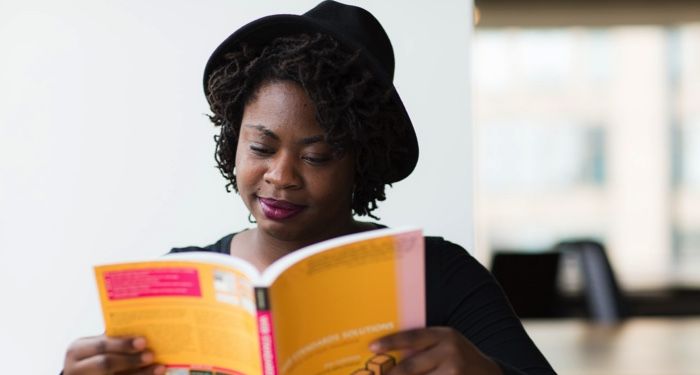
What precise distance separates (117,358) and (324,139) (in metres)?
0.41

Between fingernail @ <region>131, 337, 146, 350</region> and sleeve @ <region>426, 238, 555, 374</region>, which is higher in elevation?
fingernail @ <region>131, 337, 146, 350</region>

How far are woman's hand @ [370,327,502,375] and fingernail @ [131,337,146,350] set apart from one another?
276 mm

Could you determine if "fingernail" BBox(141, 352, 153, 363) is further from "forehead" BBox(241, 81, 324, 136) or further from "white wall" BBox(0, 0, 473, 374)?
"white wall" BBox(0, 0, 473, 374)

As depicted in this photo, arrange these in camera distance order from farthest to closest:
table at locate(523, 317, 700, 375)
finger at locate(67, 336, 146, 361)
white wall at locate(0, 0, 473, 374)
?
table at locate(523, 317, 700, 375) < white wall at locate(0, 0, 473, 374) < finger at locate(67, 336, 146, 361)

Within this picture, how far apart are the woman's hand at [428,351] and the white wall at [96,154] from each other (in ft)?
2.26

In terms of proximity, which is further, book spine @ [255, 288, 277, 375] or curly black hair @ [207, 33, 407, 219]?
curly black hair @ [207, 33, 407, 219]

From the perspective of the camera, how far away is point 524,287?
4969 mm

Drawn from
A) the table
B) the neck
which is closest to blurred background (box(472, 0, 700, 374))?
the table

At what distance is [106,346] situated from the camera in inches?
41.4

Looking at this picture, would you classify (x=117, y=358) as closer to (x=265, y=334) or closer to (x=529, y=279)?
(x=265, y=334)

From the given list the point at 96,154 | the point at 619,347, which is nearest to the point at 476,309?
the point at 96,154

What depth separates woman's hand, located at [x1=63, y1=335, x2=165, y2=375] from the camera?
1.05 metres

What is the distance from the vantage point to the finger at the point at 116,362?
1.05m

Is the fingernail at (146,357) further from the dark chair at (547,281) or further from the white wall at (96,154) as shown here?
the dark chair at (547,281)
